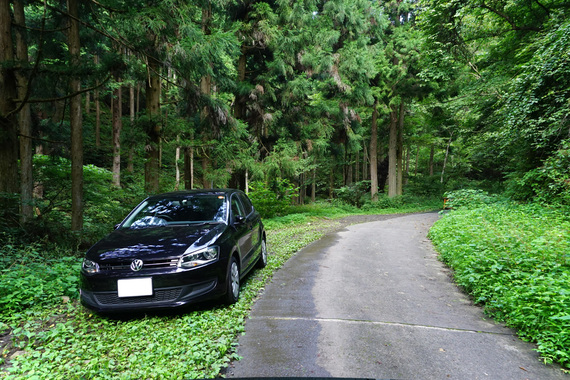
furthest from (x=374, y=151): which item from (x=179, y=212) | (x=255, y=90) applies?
(x=179, y=212)

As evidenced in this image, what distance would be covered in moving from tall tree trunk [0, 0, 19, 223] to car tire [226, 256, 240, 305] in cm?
528

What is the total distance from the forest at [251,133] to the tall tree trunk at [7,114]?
40 millimetres

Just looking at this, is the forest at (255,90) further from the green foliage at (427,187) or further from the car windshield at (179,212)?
the green foliage at (427,187)

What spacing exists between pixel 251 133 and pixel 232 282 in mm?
11268

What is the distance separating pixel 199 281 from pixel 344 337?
1.74 meters

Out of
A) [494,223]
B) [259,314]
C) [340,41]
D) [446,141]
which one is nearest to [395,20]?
[340,41]

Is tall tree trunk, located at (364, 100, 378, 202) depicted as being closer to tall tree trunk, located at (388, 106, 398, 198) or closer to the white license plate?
tall tree trunk, located at (388, 106, 398, 198)

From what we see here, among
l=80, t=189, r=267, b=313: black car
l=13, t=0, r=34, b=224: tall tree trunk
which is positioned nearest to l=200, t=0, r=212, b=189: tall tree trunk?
l=13, t=0, r=34, b=224: tall tree trunk

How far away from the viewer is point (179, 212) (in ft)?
15.8

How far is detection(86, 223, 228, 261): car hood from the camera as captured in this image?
3.64 m

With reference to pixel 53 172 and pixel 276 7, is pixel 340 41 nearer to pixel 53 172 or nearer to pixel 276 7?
pixel 276 7

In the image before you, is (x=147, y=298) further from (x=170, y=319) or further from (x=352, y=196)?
(x=352, y=196)

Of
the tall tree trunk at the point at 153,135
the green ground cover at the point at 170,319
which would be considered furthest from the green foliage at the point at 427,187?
the tall tree trunk at the point at 153,135

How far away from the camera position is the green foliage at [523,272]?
311 cm
